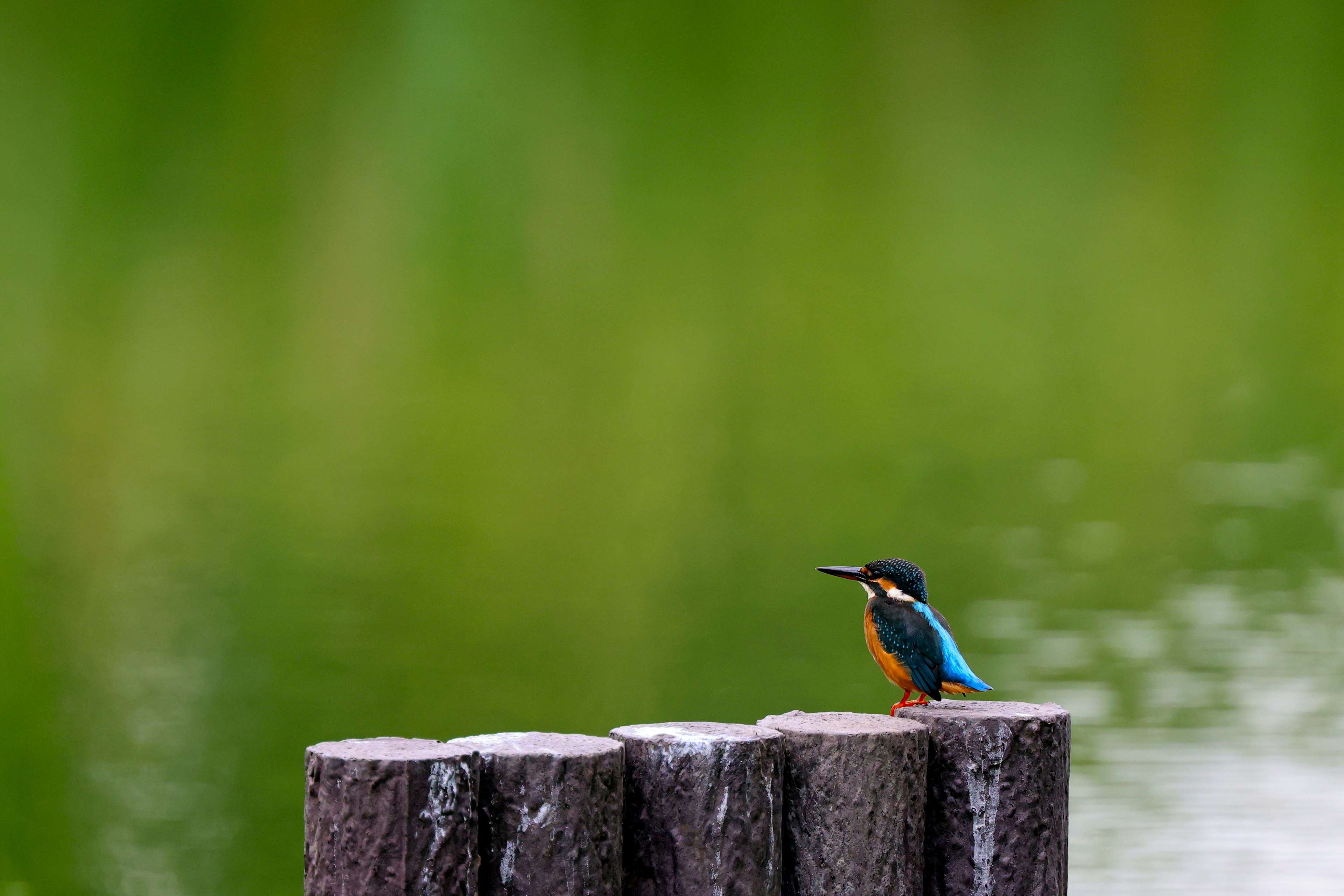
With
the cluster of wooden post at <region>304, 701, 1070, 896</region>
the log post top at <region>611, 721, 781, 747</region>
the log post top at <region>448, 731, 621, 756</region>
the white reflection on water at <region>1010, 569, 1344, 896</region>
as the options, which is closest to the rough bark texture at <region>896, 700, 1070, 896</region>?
the cluster of wooden post at <region>304, 701, 1070, 896</region>

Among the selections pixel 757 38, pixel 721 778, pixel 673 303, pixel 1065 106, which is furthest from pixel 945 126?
pixel 721 778

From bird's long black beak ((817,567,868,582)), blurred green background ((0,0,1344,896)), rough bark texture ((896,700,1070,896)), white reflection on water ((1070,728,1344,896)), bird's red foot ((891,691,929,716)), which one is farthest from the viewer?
blurred green background ((0,0,1344,896))

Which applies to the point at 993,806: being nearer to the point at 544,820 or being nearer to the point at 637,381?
the point at 544,820

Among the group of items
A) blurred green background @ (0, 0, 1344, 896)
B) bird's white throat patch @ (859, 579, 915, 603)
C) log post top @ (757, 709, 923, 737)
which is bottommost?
log post top @ (757, 709, 923, 737)

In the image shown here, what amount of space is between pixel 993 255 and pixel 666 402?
924 millimetres

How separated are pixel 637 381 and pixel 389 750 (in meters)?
A: 1.99

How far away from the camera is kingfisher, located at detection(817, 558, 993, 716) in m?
1.39

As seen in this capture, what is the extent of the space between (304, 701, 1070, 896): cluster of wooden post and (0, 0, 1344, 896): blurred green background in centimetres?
159

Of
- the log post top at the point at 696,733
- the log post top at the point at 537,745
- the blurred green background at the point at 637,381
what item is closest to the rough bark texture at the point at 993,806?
the log post top at the point at 696,733

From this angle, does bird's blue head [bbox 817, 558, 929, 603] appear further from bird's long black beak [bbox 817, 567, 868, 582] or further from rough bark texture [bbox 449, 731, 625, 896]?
rough bark texture [bbox 449, 731, 625, 896]

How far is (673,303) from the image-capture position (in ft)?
9.85

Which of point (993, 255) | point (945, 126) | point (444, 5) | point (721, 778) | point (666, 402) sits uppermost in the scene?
point (444, 5)

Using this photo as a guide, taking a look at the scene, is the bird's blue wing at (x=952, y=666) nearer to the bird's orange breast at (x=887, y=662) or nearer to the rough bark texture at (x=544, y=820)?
the bird's orange breast at (x=887, y=662)

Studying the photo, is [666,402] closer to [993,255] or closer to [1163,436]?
[993,255]
